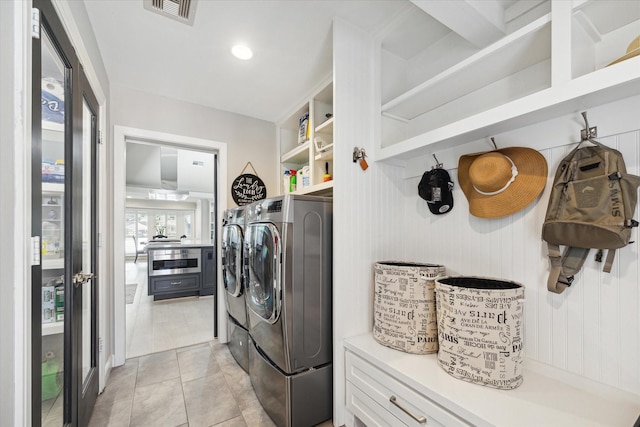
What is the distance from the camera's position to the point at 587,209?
3.69ft

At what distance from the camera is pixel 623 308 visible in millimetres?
1086

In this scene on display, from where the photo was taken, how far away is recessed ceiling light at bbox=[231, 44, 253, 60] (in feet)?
6.45

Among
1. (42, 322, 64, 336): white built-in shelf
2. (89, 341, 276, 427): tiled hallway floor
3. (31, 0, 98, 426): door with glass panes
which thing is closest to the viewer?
(31, 0, 98, 426): door with glass panes

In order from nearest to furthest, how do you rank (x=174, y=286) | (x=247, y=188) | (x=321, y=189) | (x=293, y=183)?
(x=321, y=189)
(x=293, y=183)
(x=247, y=188)
(x=174, y=286)

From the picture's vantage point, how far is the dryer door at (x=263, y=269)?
1.63 metres

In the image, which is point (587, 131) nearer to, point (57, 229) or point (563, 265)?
point (563, 265)

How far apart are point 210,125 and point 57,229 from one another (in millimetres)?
1968

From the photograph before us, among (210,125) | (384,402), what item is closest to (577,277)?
(384,402)

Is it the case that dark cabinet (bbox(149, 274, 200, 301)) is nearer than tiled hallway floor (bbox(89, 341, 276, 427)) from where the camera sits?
No

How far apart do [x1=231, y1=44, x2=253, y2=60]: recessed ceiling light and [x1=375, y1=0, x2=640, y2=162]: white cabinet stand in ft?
3.13

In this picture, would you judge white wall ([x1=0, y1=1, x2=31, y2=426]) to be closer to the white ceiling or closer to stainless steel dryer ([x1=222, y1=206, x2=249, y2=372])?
the white ceiling

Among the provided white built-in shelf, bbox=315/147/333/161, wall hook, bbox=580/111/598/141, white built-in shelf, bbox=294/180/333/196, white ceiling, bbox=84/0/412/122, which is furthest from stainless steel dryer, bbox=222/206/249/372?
wall hook, bbox=580/111/598/141

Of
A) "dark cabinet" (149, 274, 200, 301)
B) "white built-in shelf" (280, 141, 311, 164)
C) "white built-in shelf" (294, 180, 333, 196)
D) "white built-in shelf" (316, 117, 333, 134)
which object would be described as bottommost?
"dark cabinet" (149, 274, 200, 301)

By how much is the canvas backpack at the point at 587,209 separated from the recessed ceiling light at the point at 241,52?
2.05 m
